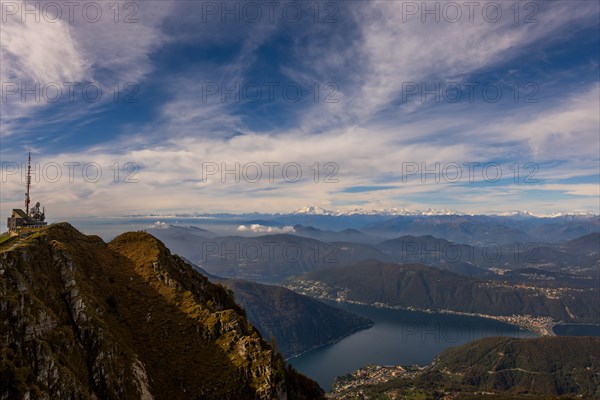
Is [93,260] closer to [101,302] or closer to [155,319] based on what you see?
[101,302]

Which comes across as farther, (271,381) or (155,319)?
(155,319)

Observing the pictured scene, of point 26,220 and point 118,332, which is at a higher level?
point 26,220

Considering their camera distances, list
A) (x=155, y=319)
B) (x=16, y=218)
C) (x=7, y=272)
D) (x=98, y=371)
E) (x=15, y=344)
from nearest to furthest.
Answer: (x=15, y=344) → (x=7, y=272) → (x=98, y=371) → (x=155, y=319) → (x=16, y=218)

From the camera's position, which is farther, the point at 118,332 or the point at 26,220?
the point at 26,220

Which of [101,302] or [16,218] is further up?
[16,218]

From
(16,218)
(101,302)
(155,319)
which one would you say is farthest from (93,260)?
(16,218)

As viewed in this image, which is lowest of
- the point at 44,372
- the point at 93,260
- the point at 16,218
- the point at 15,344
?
the point at 44,372

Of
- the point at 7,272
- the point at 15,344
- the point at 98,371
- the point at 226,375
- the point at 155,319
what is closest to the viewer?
the point at 15,344
